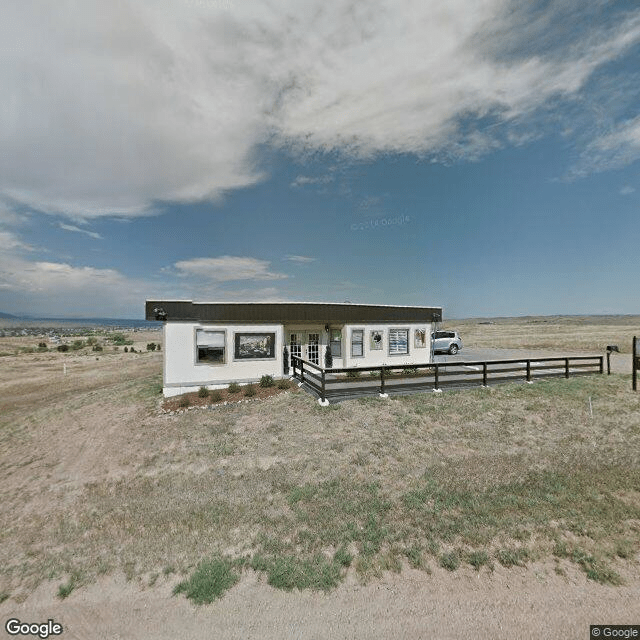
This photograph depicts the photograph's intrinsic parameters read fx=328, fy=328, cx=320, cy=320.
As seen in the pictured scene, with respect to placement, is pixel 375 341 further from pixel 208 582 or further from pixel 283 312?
pixel 208 582

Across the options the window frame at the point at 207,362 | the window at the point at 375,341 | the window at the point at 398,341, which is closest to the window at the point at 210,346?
the window frame at the point at 207,362

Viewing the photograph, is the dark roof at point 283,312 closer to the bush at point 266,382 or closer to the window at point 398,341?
the window at point 398,341

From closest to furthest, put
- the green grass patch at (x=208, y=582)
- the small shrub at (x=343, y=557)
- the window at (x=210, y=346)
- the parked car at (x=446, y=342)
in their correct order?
the green grass patch at (x=208, y=582) < the small shrub at (x=343, y=557) < the window at (x=210, y=346) < the parked car at (x=446, y=342)

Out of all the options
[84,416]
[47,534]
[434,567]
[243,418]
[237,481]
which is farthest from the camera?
[84,416]

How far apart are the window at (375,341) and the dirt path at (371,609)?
15005 mm

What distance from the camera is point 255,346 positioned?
17797 mm

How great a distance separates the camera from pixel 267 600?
17.4 ft

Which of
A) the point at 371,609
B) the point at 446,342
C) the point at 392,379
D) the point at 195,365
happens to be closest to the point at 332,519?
the point at 371,609

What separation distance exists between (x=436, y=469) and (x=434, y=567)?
356 centimetres

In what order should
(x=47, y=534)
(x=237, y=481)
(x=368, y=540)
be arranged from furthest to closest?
(x=237, y=481)
(x=47, y=534)
(x=368, y=540)

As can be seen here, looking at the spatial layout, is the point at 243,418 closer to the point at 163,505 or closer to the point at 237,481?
the point at 237,481

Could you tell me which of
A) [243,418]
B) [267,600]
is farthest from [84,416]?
[267,600]

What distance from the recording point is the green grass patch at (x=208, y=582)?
5.42m

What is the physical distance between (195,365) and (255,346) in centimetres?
317
